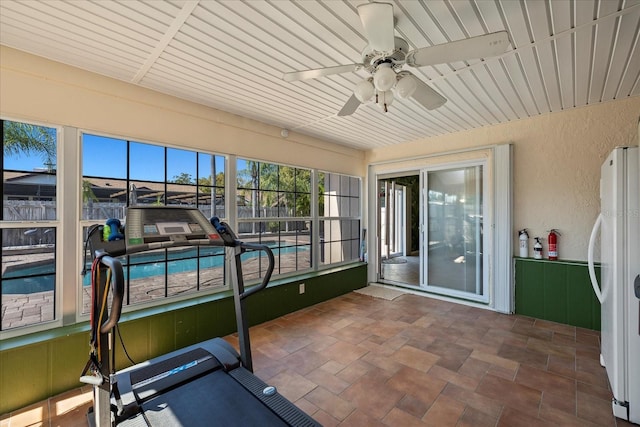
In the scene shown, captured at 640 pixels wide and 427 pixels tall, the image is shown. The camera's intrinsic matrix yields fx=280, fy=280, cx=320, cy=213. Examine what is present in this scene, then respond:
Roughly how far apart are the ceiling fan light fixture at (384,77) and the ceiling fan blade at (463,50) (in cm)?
14

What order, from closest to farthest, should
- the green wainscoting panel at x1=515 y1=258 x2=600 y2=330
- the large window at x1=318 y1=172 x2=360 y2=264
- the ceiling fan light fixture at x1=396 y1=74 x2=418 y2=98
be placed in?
the ceiling fan light fixture at x1=396 y1=74 x2=418 y2=98
the green wainscoting panel at x1=515 y1=258 x2=600 y2=330
the large window at x1=318 y1=172 x2=360 y2=264

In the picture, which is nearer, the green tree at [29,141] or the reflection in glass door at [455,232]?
the green tree at [29,141]

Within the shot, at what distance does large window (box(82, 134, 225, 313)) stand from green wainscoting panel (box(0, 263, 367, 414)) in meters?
0.31

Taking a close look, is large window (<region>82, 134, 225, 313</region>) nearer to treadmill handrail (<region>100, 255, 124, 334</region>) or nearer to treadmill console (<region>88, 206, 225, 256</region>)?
treadmill console (<region>88, 206, 225, 256</region>)

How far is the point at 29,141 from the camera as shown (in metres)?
2.31

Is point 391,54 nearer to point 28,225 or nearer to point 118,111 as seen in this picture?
point 118,111

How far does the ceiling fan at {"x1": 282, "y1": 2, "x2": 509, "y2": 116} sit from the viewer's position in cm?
146

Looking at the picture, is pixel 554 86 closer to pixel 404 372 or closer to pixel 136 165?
pixel 404 372

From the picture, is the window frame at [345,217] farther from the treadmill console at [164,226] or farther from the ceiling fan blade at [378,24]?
the ceiling fan blade at [378,24]

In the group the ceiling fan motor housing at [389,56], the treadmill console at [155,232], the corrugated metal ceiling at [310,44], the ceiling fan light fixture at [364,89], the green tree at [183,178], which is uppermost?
the corrugated metal ceiling at [310,44]

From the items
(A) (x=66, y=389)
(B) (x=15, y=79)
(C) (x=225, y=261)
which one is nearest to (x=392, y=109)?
(C) (x=225, y=261)

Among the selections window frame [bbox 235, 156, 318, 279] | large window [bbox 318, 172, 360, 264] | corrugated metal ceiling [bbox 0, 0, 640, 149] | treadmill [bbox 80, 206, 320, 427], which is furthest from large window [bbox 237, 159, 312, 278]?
treadmill [bbox 80, 206, 320, 427]

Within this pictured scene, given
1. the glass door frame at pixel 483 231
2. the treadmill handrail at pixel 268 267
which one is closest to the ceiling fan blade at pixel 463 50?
the treadmill handrail at pixel 268 267

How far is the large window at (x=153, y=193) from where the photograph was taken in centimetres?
268
